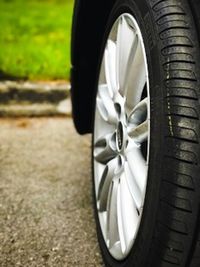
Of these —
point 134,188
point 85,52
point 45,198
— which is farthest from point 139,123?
point 45,198

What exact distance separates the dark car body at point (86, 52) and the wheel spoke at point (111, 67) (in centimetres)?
17

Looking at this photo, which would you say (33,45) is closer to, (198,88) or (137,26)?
(137,26)

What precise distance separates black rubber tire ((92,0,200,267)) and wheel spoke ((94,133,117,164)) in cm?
56

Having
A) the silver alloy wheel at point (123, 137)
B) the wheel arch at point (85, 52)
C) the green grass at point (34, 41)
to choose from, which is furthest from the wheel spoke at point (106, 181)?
the green grass at point (34, 41)

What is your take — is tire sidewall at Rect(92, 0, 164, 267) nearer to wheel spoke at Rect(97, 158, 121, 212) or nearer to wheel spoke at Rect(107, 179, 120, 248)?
wheel spoke at Rect(107, 179, 120, 248)

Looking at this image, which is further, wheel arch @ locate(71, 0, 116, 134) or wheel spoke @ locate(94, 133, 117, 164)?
wheel arch @ locate(71, 0, 116, 134)

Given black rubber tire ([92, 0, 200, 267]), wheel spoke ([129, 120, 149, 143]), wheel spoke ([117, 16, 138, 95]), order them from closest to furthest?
black rubber tire ([92, 0, 200, 267])
wheel spoke ([129, 120, 149, 143])
wheel spoke ([117, 16, 138, 95])

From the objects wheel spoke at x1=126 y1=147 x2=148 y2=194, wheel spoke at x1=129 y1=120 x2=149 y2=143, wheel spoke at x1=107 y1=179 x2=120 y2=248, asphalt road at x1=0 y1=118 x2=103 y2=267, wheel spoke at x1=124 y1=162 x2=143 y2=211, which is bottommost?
asphalt road at x1=0 y1=118 x2=103 y2=267

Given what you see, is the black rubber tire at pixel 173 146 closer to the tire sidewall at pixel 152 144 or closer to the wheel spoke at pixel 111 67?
the tire sidewall at pixel 152 144

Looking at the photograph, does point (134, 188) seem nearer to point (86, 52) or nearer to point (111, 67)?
point (111, 67)

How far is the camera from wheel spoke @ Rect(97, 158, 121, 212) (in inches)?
65.9

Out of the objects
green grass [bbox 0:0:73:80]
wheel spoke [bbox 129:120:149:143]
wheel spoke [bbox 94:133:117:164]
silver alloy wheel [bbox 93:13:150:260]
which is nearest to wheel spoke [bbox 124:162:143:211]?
silver alloy wheel [bbox 93:13:150:260]

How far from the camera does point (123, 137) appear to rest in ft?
5.10

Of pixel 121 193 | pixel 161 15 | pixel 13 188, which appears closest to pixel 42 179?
pixel 13 188
